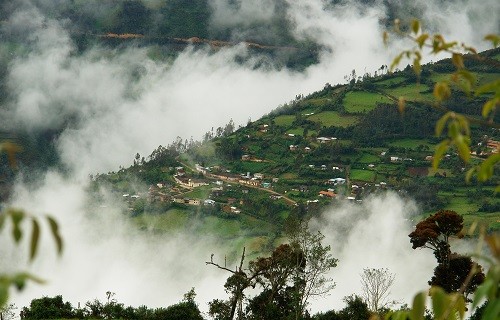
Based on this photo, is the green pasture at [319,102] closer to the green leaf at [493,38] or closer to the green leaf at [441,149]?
the green leaf at [493,38]

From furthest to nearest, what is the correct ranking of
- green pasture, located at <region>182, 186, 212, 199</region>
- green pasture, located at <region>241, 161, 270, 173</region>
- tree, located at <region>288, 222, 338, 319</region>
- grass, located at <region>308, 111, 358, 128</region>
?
grass, located at <region>308, 111, 358, 128</region>, green pasture, located at <region>241, 161, 270, 173</region>, green pasture, located at <region>182, 186, 212, 199</region>, tree, located at <region>288, 222, 338, 319</region>

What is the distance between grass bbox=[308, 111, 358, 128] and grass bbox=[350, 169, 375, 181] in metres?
15.1

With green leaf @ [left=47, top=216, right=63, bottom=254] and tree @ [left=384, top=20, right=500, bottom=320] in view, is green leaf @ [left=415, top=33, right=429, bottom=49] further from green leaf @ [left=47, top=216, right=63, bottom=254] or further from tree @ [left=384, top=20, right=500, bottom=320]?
green leaf @ [left=47, top=216, right=63, bottom=254]

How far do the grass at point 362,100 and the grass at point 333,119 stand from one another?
2079 millimetres

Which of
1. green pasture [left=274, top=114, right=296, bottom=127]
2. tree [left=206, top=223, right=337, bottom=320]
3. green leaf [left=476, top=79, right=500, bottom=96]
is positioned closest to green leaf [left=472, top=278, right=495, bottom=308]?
green leaf [left=476, top=79, right=500, bottom=96]

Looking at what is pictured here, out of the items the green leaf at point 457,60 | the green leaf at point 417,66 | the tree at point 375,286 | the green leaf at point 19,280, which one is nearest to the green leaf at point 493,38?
the green leaf at point 457,60

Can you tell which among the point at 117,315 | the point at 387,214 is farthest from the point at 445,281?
the point at 387,214

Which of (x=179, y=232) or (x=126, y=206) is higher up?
(x=126, y=206)

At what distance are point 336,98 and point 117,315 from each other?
348ft

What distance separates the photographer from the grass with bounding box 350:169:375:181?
4222 inches

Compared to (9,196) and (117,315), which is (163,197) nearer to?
(9,196)

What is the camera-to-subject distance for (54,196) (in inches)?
6304

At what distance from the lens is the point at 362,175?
109000 mm

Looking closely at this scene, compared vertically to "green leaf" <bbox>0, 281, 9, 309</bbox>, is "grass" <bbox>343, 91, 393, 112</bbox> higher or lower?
higher
